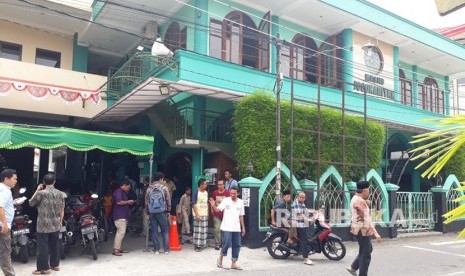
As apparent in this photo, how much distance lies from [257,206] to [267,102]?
302 centimetres

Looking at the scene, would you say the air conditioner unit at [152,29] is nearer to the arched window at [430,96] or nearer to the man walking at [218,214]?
the man walking at [218,214]

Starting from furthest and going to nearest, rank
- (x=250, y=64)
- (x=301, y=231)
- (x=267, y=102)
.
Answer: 1. (x=250, y=64)
2. (x=267, y=102)
3. (x=301, y=231)

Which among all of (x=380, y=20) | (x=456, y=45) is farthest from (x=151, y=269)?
(x=456, y=45)

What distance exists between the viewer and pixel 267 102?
12.2 metres

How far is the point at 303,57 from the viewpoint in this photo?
16.1 meters

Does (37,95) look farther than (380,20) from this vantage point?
No

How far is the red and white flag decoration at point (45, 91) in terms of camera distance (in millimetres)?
13586

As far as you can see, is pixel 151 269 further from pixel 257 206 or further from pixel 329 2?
pixel 329 2

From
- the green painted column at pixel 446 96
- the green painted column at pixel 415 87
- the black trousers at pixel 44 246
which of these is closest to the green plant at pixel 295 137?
the black trousers at pixel 44 246

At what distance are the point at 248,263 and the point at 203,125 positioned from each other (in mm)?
5476

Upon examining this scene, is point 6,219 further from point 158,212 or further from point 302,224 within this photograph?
point 302,224

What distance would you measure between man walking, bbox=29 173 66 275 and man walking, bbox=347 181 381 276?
538cm

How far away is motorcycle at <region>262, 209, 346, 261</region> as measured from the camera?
31.2 ft

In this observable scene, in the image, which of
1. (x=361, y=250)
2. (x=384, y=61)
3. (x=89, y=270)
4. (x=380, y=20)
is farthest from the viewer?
(x=384, y=61)
